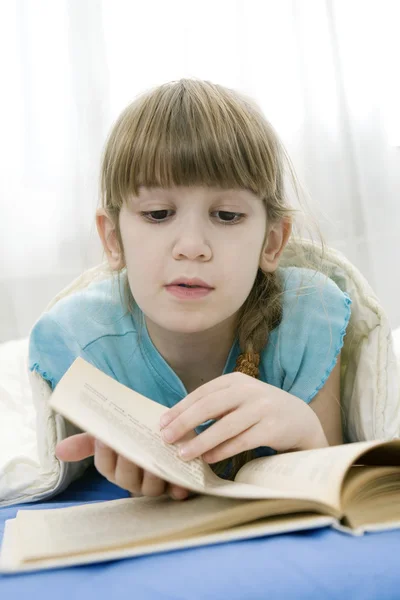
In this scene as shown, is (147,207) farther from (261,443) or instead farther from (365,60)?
(365,60)

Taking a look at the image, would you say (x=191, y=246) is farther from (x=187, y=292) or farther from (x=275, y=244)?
(x=275, y=244)

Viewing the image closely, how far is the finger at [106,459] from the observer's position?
2.26 ft

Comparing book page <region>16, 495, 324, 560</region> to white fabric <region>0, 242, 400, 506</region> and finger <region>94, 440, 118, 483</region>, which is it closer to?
finger <region>94, 440, 118, 483</region>

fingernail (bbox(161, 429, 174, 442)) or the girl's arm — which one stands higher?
fingernail (bbox(161, 429, 174, 442))

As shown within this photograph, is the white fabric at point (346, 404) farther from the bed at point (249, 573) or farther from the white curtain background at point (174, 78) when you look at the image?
the white curtain background at point (174, 78)

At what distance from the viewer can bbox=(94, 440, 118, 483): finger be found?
689 millimetres

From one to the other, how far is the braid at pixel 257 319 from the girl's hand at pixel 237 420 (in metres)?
0.19

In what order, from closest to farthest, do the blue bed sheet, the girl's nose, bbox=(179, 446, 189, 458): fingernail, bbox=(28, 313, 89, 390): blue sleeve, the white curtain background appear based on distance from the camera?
the blue bed sheet, bbox=(179, 446, 189, 458): fingernail, the girl's nose, bbox=(28, 313, 89, 390): blue sleeve, the white curtain background

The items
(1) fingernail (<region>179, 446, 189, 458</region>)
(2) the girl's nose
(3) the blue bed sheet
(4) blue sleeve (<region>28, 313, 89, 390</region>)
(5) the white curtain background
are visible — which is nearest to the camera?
(3) the blue bed sheet

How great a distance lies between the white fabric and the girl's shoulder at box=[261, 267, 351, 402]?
0.12 feet

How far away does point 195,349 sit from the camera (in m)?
1.07

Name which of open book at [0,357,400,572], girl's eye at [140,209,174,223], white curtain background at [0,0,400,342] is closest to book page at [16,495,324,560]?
open book at [0,357,400,572]

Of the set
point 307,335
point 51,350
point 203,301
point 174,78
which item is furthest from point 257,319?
point 174,78

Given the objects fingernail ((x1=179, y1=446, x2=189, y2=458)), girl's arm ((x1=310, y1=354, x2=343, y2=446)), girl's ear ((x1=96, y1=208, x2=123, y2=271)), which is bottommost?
girl's arm ((x1=310, y1=354, x2=343, y2=446))
